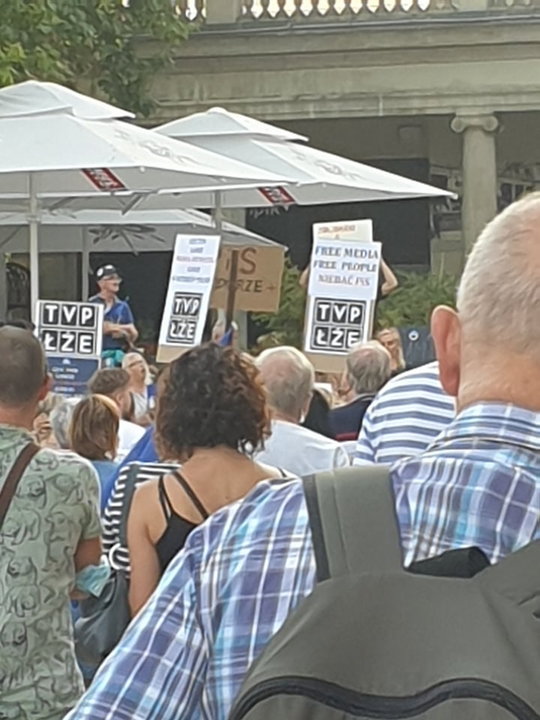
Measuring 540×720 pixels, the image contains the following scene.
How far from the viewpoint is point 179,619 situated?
6.67 feet

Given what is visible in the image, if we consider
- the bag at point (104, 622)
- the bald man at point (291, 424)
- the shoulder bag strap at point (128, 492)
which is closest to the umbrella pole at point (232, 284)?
the bald man at point (291, 424)

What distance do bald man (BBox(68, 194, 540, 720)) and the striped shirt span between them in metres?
2.82

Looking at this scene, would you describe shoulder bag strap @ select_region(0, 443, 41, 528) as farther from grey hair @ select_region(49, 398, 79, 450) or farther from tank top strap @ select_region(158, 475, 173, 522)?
grey hair @ select_region(49, 398, 79, 450)

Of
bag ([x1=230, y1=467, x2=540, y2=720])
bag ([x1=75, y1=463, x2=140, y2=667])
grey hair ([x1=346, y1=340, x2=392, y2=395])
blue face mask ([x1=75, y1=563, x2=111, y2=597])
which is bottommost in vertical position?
bag ([x1=75, y1=463, x2=140, y2=667])

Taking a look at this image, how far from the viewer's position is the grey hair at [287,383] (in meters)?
6.38

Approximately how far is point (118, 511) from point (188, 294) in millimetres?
5876

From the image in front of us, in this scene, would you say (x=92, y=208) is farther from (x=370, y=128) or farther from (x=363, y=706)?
(x=363, y=706)

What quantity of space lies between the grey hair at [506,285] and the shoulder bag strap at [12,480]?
2623 mm

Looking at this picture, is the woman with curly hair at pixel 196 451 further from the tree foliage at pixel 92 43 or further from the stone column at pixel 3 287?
the stone column at pixel 3 287

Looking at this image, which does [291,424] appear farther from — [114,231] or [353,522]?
[114,231]

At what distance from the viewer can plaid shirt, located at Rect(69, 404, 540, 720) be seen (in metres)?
1.95

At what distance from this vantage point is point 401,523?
1.92m

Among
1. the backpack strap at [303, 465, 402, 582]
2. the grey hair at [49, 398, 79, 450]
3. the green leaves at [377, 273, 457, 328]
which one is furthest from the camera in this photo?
the green leaves at [377, 273, 457, 328]

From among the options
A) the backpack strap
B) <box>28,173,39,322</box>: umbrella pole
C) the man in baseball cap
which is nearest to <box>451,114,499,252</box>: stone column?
the man in baseball cap
